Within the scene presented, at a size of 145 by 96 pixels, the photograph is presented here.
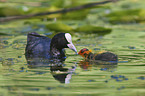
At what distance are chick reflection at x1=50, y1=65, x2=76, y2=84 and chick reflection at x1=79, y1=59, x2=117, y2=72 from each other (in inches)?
10.9

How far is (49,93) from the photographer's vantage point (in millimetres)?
4445

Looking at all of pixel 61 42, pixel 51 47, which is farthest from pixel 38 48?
pixel 61 42

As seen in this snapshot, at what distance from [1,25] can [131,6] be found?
20.4 ft

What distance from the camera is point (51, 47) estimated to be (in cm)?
732

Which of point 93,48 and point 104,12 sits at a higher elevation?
point 104,12

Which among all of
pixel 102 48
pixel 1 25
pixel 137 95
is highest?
pixel 1 25

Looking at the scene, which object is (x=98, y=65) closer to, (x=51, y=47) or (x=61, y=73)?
(x=61, y=73)

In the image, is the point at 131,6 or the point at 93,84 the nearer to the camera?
the point at 93,84

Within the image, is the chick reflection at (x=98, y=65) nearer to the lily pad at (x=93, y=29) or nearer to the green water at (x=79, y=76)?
the green water at (x=79, y=76)

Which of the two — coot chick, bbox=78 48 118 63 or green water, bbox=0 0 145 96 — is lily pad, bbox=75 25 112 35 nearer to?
green water, bbox=0 0 145 96

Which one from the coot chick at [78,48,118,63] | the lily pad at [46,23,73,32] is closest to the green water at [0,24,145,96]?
the coot chick at [78,48,118,63]

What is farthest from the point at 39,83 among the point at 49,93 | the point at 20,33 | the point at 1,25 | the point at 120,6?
the point at 120,6

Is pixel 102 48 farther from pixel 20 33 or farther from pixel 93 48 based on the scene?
pixel 20 33

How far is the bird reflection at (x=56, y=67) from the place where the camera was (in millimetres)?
5336
